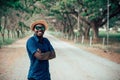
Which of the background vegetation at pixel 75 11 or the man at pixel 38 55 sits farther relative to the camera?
the background vegetation at pixel 75 11

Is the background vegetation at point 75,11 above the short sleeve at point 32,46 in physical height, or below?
above

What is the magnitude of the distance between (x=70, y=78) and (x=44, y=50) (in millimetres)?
6299

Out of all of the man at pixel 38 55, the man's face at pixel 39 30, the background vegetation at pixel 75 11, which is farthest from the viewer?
the background vegetation at pixel 75 11

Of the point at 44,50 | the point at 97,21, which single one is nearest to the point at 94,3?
the point at 97,21

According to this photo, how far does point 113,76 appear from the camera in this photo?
11.8m

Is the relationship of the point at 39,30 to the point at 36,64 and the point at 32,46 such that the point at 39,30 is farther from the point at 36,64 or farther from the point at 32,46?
the point at 36,64

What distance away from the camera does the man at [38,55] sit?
187 inches

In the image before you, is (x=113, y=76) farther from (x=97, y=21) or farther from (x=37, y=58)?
(x=97, y=21)

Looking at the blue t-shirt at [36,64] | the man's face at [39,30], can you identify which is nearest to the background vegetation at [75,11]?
→ the man's face at [39,30]

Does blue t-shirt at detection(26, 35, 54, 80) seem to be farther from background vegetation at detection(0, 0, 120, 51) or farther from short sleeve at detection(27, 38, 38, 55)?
background vegetation at detection(0, 0, 120, 51)

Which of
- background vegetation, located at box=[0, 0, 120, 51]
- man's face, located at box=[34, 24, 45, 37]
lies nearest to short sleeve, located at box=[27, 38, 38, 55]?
man's face, located at box=[34, 24, 45, 37]

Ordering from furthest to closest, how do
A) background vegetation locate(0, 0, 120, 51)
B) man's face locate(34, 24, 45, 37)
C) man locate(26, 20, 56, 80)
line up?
1. background vegetation locate(0, 0, 120, 51)
2. man's face locate(34, 24, 45, 37)
3. man locate(26, 20, 56, 80)

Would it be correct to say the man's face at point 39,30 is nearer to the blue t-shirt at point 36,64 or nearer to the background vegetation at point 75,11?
the blue t-shirt at point 36,64

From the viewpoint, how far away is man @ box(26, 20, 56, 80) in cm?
476
